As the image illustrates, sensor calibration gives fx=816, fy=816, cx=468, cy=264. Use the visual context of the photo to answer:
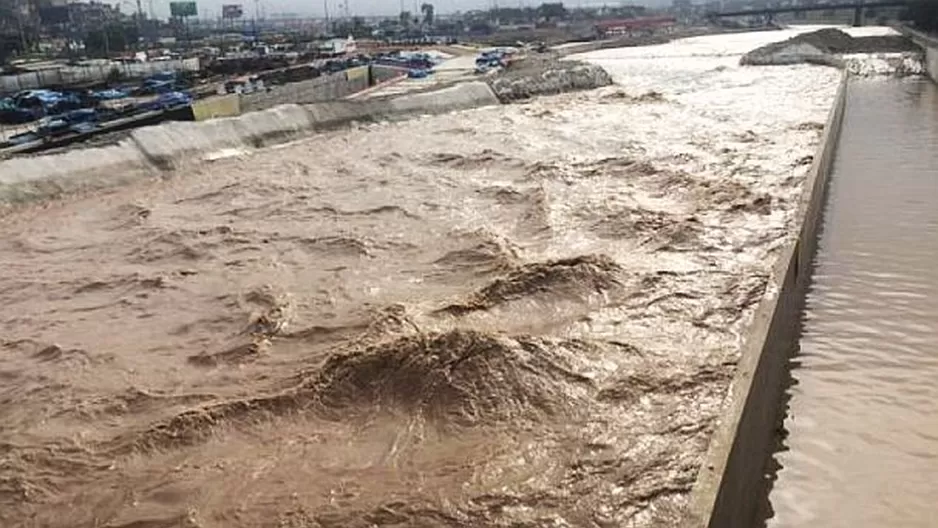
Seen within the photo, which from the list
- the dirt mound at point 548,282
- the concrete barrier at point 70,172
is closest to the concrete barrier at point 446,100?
the concrete barrier at point 70,172

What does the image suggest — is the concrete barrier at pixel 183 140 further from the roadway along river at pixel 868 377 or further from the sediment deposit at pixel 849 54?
the sediment deposit at pixel 849 54

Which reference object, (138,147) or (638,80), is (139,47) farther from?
(138,147)

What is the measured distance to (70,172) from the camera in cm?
1622

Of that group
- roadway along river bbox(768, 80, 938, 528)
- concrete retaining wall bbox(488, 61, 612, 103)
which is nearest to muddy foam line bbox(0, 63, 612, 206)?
concrete retaining wall bbox(488, 61, 612, 103)

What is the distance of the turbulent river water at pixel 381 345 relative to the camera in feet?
18.1

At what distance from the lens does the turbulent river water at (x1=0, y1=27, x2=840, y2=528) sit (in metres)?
5.52

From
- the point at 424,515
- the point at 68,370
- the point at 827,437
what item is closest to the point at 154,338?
the point at 68,370

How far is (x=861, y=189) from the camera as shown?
15758 millimetres

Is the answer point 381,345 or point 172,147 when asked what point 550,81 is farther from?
point 381,345

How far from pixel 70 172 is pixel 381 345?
11.7 m

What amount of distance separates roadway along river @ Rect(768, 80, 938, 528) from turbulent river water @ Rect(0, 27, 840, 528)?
85 cm

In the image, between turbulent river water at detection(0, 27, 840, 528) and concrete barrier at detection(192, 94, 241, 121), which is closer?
turbulent river water at detection(0, 27, 840, 528)

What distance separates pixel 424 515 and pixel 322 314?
3.80m

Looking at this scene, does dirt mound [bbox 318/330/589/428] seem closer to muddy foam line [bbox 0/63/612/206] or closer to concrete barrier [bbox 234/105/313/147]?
muddy foam line [bbox 0/63/612/206]
